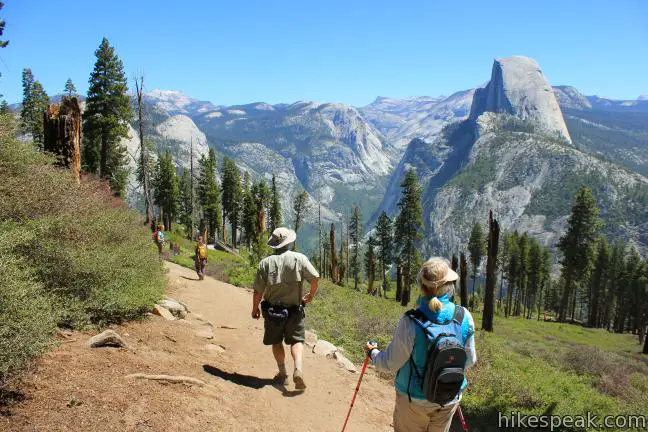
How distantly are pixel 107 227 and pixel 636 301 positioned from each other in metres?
73.6

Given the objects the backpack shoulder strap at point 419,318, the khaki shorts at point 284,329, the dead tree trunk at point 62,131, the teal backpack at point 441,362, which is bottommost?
the khaki shorts at point 284,329

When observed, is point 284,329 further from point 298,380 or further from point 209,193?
point 209,193

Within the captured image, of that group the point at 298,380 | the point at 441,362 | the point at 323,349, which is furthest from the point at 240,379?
the point at 441,362

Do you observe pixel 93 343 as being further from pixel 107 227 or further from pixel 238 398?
pixel 107 227

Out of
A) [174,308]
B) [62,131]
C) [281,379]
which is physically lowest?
[174,308]

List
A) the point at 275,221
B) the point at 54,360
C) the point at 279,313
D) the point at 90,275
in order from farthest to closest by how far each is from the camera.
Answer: the point at 275,221 → the point at 90,275 → the point at 279,313 → the point at 54,360

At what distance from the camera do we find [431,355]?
3654mm

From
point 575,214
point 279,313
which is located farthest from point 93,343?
point 575,214

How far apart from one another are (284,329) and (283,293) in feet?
2.06

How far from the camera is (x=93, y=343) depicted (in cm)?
643

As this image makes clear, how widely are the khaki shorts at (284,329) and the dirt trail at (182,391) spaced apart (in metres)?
0.85

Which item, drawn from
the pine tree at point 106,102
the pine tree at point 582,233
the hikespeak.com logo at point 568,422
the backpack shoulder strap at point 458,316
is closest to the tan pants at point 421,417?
the backpack shoulder strap at point 458,316

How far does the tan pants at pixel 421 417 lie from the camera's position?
3.89m

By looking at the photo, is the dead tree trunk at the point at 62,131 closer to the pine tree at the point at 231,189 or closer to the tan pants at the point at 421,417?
the tan pants at the point at 421,417
